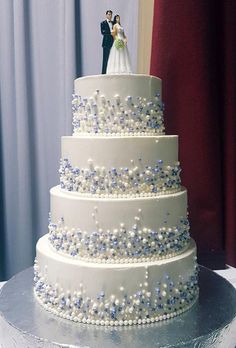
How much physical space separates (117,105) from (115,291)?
449 mm

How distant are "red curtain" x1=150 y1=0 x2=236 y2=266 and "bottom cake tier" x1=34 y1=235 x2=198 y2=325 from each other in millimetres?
542

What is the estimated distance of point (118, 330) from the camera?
83 centimetres

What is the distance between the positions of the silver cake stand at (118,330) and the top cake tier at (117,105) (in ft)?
1.51

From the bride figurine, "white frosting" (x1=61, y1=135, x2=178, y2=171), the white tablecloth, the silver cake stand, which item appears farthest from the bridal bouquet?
the white tablecloth

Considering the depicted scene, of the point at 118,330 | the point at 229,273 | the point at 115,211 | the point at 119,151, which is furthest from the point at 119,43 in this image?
the point at 229,273

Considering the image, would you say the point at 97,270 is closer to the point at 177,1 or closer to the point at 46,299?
the point at 46,299

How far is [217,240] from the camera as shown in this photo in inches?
57.9

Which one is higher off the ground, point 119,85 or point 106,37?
point 106,37

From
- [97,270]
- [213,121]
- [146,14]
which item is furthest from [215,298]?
[146,14]

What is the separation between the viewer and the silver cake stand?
77 cm

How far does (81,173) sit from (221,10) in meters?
0.89

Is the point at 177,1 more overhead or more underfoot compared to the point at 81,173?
more overhead

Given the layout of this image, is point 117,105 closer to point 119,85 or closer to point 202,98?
point 119,85

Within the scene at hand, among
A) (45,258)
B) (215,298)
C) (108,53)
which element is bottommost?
(215,298)
